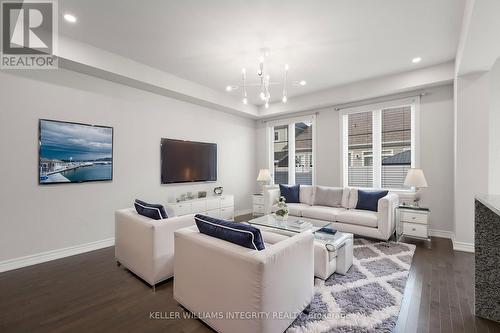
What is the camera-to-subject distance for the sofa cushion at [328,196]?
14.8 feet

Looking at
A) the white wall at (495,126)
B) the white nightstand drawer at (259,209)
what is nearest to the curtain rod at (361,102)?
the white wall at (495,126)

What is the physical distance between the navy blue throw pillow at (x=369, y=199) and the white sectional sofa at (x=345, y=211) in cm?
9

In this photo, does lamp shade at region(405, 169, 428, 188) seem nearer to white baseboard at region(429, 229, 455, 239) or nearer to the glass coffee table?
white baseboard at region(429, 229, 455, 239)

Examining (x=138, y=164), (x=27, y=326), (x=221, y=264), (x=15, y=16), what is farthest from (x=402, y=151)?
(x=15, y=16)

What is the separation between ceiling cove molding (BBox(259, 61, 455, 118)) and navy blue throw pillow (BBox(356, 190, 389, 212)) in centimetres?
198

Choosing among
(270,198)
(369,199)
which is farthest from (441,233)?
(270,198)

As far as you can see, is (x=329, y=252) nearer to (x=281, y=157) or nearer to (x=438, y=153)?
(x=438, y=153)

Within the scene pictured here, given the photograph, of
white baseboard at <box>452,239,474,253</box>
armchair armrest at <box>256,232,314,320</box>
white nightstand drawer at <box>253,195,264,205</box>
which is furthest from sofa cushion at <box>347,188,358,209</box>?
armchair armrest at <box>256,232,314,320</box>

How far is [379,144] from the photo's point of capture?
15.4ft

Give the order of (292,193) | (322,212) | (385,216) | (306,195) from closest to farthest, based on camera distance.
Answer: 1. (385,216)
2. (322,212)
3. (306,195)
4. (292,193)

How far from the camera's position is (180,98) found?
15.2 ft

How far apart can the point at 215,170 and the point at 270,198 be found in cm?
150

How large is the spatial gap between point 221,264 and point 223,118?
14.9 feet

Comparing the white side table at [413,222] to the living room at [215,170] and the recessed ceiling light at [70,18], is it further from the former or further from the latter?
the recessed ceiling light at [70,18]
